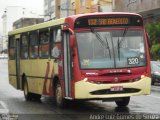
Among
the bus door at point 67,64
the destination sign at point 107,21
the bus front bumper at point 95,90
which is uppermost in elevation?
the destination sign at point 107,21

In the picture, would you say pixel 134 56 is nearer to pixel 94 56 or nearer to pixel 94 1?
pixel 94 56

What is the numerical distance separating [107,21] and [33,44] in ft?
15.3

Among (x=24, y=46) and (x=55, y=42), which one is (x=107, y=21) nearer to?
(x=55, y=42)

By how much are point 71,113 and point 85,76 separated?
42.3 inches

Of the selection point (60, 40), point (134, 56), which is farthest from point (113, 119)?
point (60, 40)

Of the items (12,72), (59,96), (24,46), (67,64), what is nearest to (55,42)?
(67,64)

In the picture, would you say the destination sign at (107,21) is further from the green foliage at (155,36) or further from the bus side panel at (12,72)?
the green foliage at (155,36)

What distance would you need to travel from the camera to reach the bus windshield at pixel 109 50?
15.3 m

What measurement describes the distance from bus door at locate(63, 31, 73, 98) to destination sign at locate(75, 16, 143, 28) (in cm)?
61

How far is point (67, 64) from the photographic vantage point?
15828 millimetres

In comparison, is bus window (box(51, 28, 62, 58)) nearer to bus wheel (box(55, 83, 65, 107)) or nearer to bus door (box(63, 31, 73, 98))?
bus door (box(63, 31, 73, 98))

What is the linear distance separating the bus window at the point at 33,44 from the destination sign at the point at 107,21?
402 cm

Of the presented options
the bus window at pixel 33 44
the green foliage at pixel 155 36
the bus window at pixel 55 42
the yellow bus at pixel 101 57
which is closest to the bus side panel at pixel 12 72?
the bus window at pixel 33 44

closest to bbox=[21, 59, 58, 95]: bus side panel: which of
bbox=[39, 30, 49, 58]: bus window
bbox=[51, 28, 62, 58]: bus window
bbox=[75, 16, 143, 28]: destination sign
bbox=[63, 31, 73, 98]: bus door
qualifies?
bbox=[39, 30, 49, 58]: bus window
